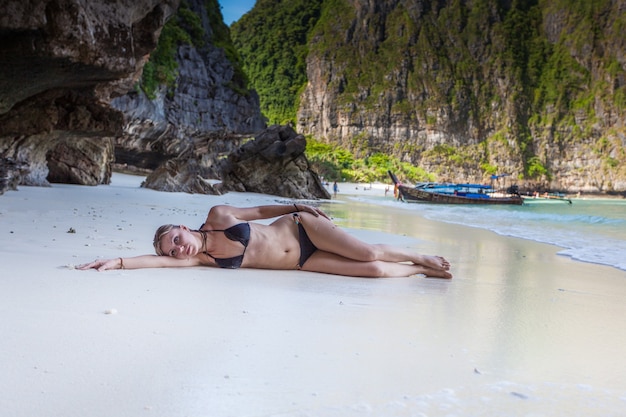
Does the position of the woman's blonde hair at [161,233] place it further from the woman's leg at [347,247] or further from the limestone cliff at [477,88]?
the limestone cliff at [477,88]

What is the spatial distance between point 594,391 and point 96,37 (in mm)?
8848

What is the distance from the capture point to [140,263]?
3.46m

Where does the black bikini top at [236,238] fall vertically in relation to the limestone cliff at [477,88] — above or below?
below

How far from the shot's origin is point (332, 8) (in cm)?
10631

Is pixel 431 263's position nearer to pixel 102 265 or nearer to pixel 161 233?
pixel 161 233

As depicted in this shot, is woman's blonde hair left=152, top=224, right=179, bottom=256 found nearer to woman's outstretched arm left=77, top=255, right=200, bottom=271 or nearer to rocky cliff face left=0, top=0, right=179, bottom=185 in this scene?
woman's outstretched arm left=77, top=255, right=200, bottom=271

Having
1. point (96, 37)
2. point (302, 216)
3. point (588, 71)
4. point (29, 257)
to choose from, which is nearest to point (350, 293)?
point (302, 216)

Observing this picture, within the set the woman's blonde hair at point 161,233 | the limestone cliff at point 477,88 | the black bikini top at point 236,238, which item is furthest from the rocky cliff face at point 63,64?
the limestone cliff at point 477,88

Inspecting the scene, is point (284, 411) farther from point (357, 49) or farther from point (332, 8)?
point (332, 8)

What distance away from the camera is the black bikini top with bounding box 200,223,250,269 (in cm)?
355

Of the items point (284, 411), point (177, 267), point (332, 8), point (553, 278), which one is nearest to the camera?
point (284, 411)

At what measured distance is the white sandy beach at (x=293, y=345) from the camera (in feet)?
4.95

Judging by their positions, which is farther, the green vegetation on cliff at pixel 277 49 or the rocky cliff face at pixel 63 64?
the green vegetation on cliff at pixel 277 49

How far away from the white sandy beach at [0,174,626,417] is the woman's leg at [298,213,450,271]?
0.68 feet
